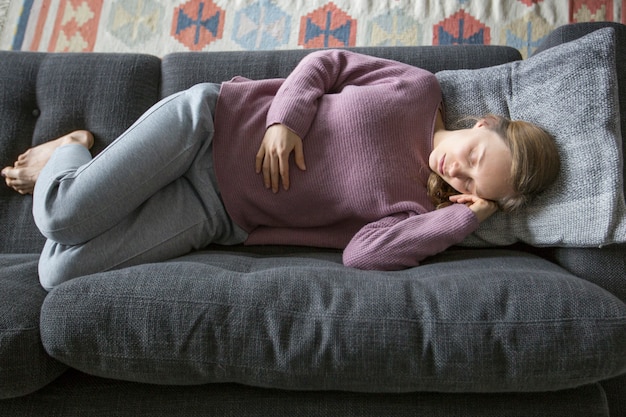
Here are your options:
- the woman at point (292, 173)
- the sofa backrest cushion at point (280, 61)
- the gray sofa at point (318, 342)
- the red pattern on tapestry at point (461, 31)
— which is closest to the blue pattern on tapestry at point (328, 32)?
the red pattern on tapestry at point (461, 31)

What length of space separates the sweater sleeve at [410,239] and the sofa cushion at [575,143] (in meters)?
0.13

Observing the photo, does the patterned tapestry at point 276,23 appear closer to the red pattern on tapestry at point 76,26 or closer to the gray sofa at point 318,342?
the red pattern on tapestry at point 76,26

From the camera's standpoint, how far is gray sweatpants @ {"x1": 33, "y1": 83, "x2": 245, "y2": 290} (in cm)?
112

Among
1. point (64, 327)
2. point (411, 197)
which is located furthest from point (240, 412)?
point (411, 197)

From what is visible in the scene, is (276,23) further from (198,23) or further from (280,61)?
(280,61)

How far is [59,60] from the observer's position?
1.45m

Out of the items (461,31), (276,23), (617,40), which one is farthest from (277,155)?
(461,31)

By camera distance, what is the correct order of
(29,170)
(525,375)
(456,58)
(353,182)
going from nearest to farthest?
1. (525,375)
2. (353,182)
3. (29,170)
4. (456,58)

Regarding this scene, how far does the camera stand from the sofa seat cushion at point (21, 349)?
937 mm

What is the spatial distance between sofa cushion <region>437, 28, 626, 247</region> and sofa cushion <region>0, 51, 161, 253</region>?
1018mm

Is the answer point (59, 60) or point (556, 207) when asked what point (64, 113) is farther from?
point (556, 207)

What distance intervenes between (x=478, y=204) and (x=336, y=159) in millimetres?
359

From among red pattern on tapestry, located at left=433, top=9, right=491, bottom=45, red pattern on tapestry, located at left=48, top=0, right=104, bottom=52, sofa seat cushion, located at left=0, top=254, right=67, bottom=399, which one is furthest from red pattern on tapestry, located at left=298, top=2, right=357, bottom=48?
sofa seat cushion, located at left=0, top=254, right=67, bottom=399

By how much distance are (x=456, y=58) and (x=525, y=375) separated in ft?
2.99
